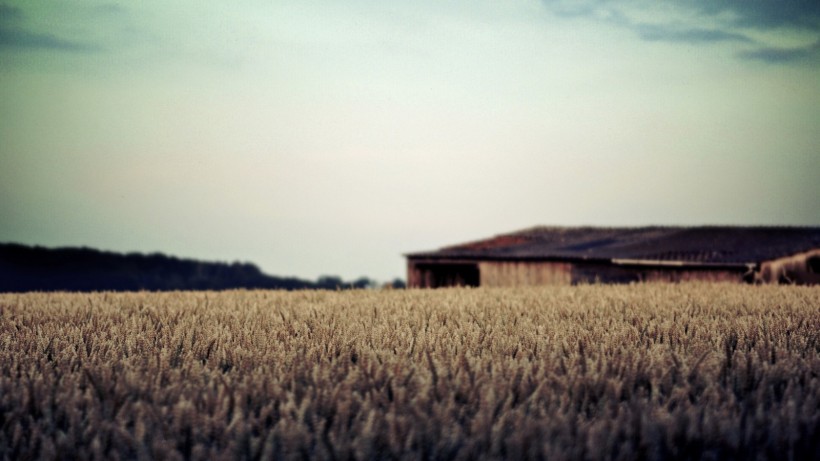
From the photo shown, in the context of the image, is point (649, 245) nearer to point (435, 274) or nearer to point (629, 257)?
point (629, 257)

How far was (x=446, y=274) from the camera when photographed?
3641 cm

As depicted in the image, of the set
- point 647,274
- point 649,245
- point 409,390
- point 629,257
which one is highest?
point 649,245

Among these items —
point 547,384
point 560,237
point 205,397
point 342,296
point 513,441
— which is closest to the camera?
point 513,441

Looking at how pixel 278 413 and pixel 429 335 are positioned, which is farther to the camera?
pixel 429 335

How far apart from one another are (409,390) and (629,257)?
26.3 meters

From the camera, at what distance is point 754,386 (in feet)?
14.8

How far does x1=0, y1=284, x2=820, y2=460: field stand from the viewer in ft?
10.6

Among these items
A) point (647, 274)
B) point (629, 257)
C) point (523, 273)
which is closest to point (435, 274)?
point (523, 273)

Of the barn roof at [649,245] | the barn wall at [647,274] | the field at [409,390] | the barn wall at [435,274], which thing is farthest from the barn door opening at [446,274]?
the field at [409,390]

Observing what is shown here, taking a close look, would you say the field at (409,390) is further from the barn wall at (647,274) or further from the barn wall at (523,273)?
the barn wall at (523,273)

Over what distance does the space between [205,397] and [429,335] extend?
2.89 meters

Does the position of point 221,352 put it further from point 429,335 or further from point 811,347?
point 811,347

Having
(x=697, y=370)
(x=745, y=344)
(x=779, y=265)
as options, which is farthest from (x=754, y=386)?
(x=779, y=265)

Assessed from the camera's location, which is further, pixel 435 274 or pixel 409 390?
pixel 435 274
